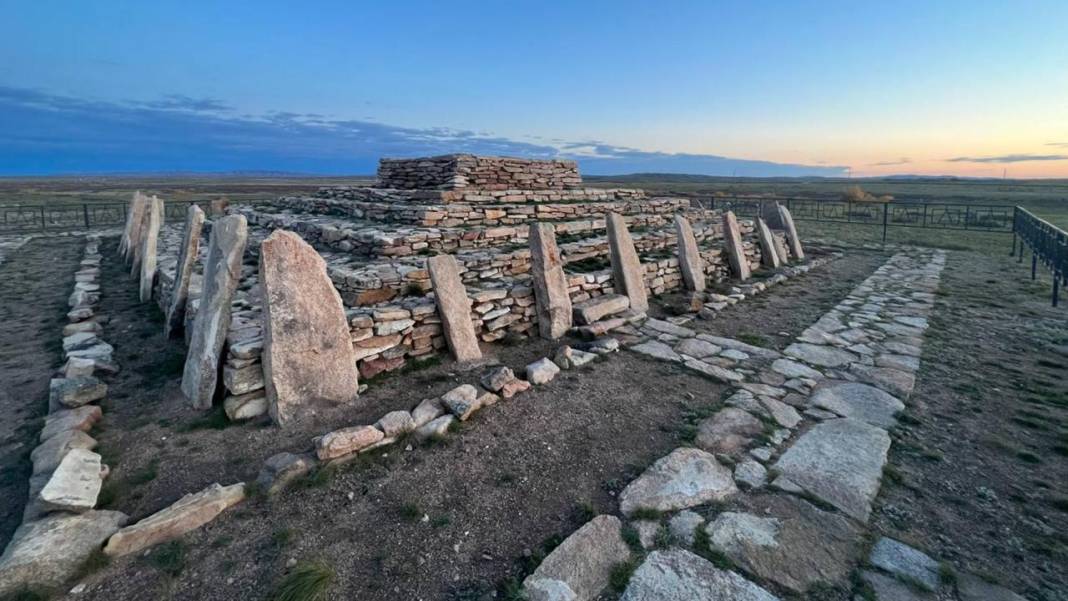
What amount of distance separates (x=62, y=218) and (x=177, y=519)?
96.6 ft

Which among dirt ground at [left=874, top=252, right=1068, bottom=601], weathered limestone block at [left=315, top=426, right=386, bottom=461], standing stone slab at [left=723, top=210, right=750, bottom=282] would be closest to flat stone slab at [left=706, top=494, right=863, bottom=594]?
dirt ground at [left=874, top=252, right=1068, bottom=601]

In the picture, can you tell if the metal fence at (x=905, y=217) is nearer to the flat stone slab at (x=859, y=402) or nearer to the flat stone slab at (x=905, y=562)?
the flat stone slab at (x=859, y=402)

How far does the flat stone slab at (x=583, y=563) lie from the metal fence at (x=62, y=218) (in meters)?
24.4

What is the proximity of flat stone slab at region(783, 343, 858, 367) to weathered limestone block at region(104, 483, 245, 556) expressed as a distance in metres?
6.36

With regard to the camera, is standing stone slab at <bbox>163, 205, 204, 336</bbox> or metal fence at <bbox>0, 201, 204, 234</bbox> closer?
standing stone slab at <bbox>163, 205, 204, 336</bbox>

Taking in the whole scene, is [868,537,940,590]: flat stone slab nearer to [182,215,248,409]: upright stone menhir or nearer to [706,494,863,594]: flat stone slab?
[706,494,863,594]: flat stone slab

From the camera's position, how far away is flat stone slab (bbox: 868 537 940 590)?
9.27 ft

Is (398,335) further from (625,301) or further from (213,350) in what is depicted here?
(625,301)

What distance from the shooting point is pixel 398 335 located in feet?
18.9

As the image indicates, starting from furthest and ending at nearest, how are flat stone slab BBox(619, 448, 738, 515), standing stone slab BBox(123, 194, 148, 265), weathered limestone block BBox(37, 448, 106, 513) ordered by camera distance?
standing stone slab BBox(123, 194, 148, 265)
flat stone slab BBox(619, 448, 738, 515)
weathered limestone block BBox(37, 448, 106, 513)

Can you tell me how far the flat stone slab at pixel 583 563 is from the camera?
272 cm

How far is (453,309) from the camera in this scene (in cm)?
601

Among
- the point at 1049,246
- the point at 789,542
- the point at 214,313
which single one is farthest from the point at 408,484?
the point at 1049,246

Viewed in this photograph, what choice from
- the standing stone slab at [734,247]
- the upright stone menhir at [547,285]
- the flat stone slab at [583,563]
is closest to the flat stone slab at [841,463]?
the flat stone slab at [583,563]
